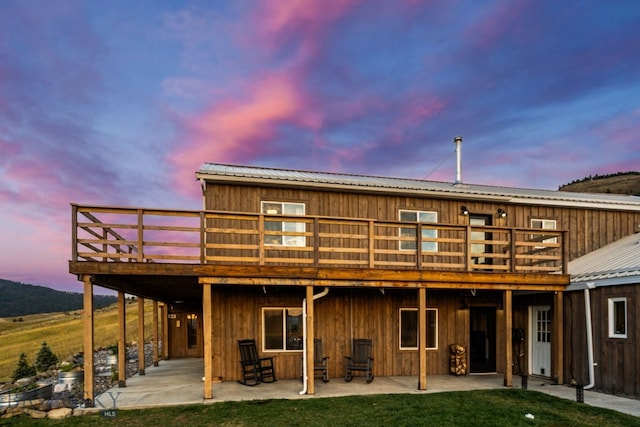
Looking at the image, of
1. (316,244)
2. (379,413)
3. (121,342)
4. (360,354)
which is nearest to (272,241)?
(316,244)

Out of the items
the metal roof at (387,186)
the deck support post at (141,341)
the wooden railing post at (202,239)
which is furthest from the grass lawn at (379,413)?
the metal roof at (387,186)

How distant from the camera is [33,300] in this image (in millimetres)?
103625

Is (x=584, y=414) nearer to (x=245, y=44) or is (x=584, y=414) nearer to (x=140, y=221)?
(x=140, y=221)

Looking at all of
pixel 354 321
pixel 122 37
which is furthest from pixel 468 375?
pixel 122 37

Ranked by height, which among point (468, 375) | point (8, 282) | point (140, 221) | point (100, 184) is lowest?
point (8, 282)

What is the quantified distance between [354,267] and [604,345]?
570cm

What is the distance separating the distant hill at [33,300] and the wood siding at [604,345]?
87.4 meters

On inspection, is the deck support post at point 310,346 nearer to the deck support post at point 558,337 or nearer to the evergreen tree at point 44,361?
the deck support post at point 558,337

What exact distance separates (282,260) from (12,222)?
19186 mm

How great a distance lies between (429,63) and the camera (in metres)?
13.3

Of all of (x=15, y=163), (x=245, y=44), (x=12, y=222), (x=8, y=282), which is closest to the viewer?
(x=245, y=44)

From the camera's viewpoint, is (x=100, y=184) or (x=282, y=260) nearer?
(x=282, y=260)

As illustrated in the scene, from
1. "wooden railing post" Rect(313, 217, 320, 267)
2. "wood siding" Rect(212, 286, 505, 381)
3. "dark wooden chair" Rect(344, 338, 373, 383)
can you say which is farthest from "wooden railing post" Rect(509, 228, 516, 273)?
"wooden railing post" Rect(313, 217, 320, 267)

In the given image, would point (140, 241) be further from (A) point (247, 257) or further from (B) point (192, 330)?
(B) point (192, 330)
